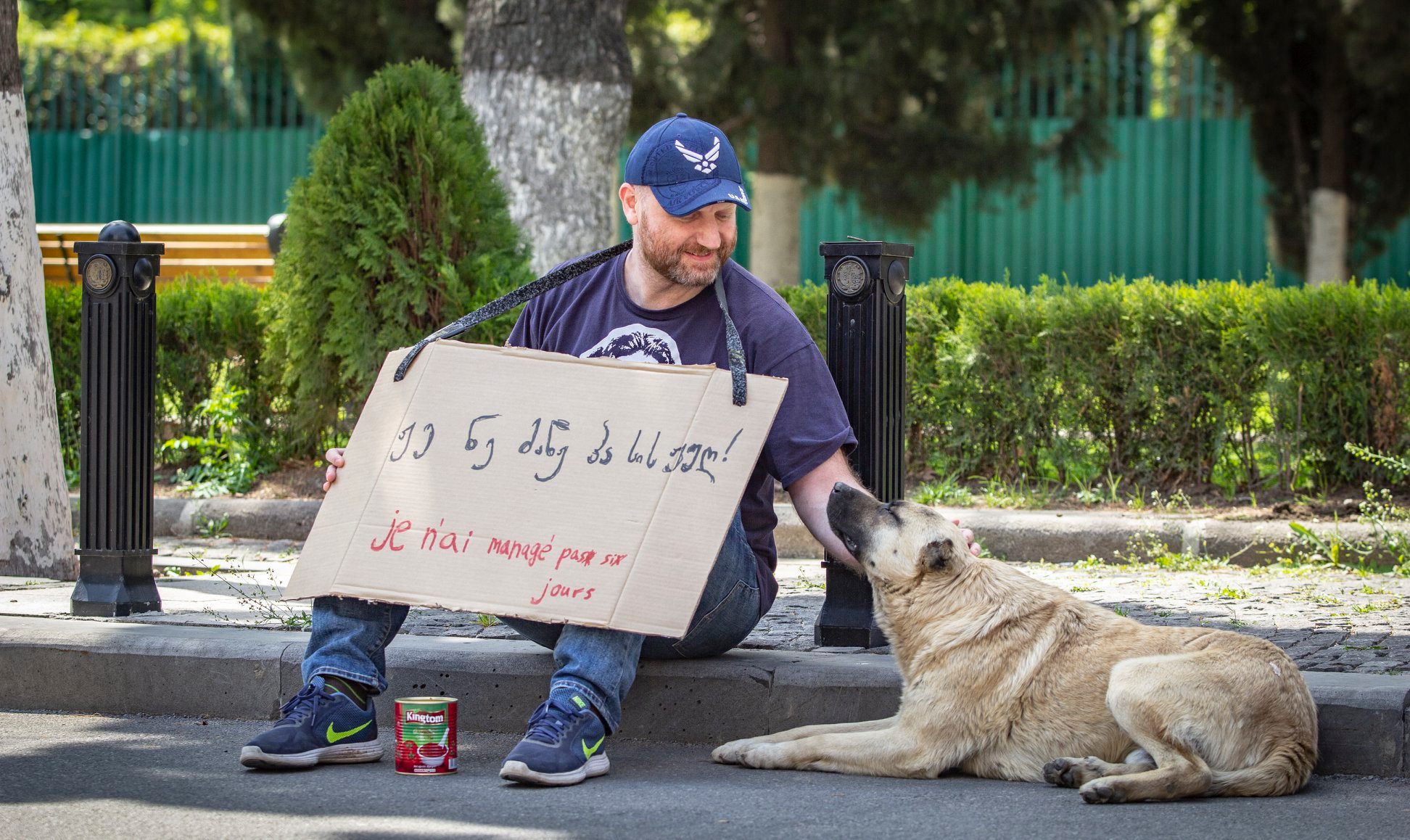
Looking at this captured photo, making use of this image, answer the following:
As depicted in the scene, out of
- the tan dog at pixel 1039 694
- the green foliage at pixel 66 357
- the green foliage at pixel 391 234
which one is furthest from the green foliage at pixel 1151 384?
the green foliage at pixel 66 357

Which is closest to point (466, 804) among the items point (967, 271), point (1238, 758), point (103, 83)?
point (1238, 758)

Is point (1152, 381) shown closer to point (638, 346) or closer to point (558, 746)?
point (638, 346)

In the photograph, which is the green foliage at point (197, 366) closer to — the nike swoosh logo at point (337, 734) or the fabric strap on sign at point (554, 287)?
the fabric strap on sign at point (554, 287)

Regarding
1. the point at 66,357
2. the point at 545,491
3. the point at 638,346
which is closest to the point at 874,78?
the point at 66,357

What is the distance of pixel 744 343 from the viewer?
159 inches

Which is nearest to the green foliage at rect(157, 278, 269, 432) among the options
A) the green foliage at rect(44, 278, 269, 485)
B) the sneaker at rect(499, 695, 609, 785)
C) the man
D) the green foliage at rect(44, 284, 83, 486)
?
the green foliage at rect(44, 278, 269, 485)

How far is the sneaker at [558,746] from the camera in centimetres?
354

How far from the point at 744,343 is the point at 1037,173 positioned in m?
13.2

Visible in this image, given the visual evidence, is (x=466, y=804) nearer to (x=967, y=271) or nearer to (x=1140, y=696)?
(x=1140, y=696)

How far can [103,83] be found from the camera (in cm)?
1917

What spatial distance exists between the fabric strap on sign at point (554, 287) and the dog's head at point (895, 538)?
1.33 ft

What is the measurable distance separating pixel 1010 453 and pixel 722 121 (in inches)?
261

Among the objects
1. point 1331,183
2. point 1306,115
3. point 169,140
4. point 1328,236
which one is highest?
point 169,140

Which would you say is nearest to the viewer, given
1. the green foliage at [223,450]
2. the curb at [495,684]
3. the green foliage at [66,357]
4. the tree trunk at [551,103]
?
the curb at [495,684]
